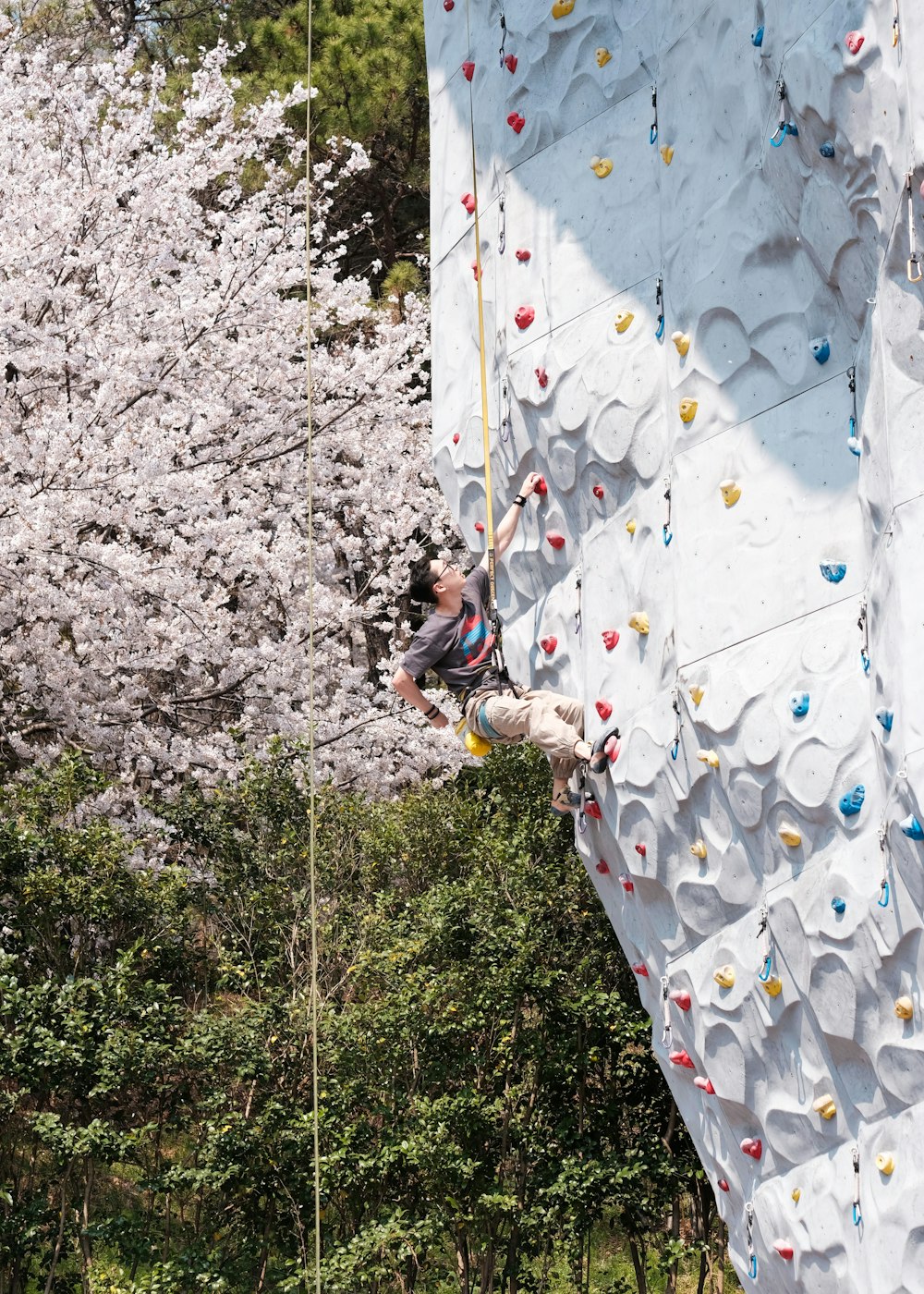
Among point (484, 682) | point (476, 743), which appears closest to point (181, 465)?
point (484, 682)

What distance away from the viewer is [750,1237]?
5.34 m

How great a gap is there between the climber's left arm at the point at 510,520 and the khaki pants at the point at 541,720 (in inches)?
26.0

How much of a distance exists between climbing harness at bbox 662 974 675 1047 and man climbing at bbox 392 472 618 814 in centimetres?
77

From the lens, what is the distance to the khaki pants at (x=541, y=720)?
5668 millimetres

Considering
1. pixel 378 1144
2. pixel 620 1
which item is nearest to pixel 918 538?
pixel 620 1

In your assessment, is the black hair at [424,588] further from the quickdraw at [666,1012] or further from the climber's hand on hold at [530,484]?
the quickdraw at [666,1012]

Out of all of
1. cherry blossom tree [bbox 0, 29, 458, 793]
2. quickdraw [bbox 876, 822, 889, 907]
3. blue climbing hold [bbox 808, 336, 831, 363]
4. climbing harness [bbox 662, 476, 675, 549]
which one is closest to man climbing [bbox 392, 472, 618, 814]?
climbing harness [bbox 662, 476, 675, 549]

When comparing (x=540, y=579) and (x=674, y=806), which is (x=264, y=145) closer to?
(x=540, y=579)

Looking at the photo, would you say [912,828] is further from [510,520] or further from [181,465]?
[181,465]

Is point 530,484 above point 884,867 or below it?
above

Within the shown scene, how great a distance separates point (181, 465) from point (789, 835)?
563 cm

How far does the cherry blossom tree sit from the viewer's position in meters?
8.52

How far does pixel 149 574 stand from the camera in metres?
8.39

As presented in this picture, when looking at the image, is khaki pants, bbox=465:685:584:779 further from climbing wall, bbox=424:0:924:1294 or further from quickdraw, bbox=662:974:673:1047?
quickdraw, bbox=662:974:673:1047
